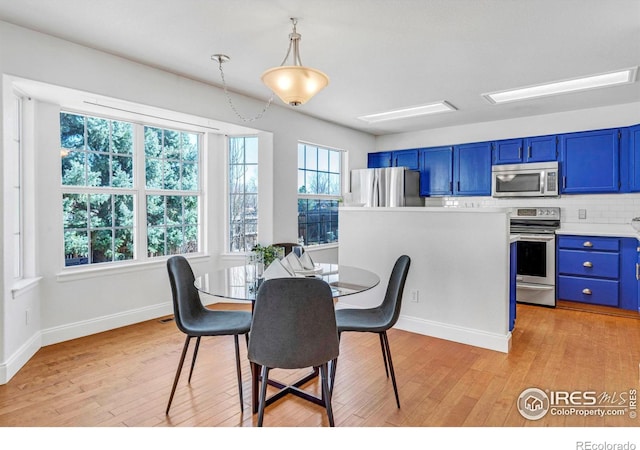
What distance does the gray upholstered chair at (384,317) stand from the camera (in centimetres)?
219

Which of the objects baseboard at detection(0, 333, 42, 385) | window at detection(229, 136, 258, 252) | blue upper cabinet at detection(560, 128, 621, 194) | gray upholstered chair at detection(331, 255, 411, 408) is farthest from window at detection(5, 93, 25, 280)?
blue upper cabinet at detection(560, 128, 621, 194)

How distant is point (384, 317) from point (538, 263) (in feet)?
10.4

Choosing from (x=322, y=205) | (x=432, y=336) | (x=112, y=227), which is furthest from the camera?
(x=322, y=205)

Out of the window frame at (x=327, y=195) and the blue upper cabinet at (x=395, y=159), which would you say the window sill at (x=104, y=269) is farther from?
the blue upper cabinet at (x=395, y=159)

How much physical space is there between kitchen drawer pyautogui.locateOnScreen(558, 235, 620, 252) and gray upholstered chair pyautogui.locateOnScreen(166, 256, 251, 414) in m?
4.01

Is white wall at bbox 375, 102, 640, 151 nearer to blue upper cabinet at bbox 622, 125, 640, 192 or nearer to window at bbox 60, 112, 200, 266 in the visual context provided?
blue upper cabinet at bbox 622, 125, 640, 192

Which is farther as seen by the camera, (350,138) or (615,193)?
(350,138)

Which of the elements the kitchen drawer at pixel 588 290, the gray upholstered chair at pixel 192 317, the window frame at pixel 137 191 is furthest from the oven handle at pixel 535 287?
the window frame at pixel 137 191
